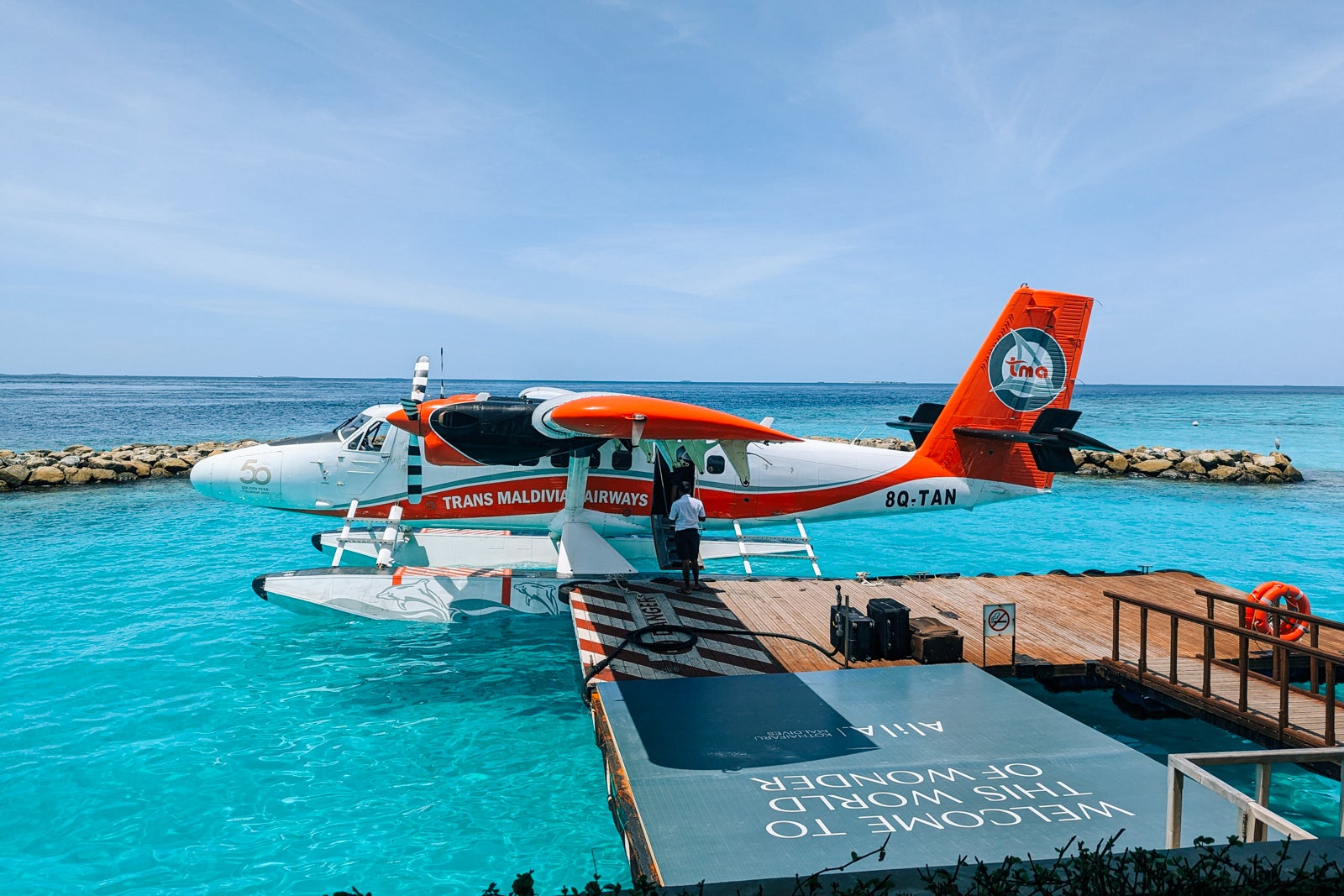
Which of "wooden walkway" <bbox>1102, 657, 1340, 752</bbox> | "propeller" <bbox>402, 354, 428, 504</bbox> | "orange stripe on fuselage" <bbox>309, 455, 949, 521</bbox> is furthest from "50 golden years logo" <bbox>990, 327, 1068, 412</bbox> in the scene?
"propeller" <bbox>402, 354, 428, 504</bbox>

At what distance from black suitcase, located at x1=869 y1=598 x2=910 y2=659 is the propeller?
6.97 meters

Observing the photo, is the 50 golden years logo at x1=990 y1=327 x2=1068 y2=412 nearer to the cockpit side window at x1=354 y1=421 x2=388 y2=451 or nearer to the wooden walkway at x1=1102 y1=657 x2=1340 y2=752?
the wooden walkway at x1=1102 y1=657 x2=1340 y2=752

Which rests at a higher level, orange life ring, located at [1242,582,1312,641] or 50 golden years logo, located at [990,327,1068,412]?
50 golden years logo, located at [990,327,1068,412]

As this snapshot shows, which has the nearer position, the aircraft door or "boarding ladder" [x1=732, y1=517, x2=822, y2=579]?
the aircraft door

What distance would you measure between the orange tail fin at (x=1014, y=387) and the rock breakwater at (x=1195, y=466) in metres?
17.3

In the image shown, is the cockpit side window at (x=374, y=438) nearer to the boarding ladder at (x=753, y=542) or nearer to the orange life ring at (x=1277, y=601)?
the boarding ladder at (x=753, y=542)

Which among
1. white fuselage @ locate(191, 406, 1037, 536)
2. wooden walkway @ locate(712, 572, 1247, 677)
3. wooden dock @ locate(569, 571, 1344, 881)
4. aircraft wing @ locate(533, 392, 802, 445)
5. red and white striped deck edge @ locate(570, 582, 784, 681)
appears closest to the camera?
wooden dock @ locate(569, 571, 1344, 881)

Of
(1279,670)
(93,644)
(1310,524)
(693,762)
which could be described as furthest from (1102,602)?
(1310,524)

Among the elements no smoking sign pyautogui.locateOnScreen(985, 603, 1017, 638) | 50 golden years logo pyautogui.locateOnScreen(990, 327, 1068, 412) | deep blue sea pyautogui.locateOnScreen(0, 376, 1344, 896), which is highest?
50 golden years logo pyautogui.locateOnScreen(990, 327, 1068, 412)

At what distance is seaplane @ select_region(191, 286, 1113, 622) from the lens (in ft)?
36.7

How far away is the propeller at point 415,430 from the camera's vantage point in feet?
37.7

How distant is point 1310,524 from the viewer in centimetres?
2188

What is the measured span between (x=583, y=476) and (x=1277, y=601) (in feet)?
31.1

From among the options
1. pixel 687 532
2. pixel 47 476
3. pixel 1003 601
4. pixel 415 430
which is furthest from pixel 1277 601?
pixel 47 476
